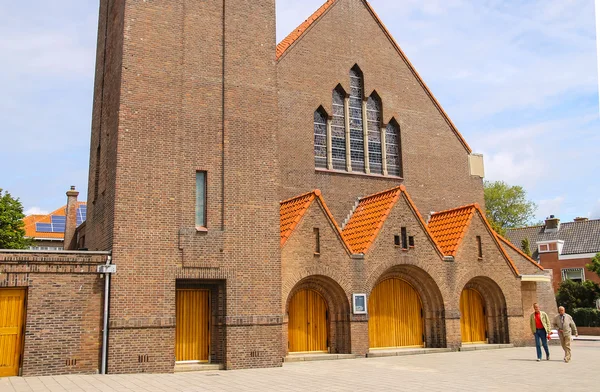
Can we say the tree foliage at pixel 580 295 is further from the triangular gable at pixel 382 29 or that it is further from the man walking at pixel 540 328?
the man walking at pixel 540 328

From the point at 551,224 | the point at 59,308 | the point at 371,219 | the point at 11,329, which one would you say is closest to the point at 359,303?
the point at 371,219

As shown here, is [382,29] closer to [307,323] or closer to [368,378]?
[307,323]

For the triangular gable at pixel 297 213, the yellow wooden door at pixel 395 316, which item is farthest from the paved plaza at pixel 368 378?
the triangular gable at pixel 297 213

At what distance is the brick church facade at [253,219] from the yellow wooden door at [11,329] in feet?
1.06

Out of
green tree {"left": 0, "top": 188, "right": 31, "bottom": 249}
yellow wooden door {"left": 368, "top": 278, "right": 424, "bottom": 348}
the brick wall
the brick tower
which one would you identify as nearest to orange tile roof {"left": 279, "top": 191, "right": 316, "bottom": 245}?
the brick tower

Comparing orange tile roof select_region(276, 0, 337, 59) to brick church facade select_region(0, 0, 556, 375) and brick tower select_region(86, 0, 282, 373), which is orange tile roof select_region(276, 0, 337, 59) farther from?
brick tower select_region(86, 0, 282, 373)

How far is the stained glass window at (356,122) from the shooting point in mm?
26750

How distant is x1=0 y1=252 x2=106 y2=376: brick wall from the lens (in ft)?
51.4

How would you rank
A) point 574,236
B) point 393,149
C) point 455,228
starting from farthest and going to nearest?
point 574,236
point 393,149
point 455,228

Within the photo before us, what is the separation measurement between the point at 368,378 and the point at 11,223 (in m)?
31.1

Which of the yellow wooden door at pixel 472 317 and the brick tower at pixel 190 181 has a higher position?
the brick tower at pixel 190 181

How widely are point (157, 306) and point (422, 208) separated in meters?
14.6

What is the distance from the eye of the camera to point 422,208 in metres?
27.7

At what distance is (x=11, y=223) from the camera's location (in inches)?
1521
